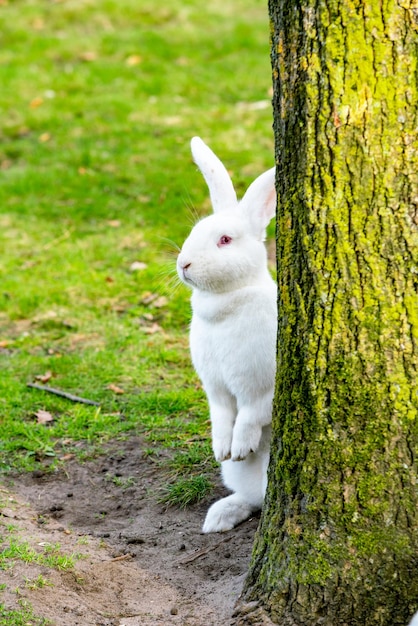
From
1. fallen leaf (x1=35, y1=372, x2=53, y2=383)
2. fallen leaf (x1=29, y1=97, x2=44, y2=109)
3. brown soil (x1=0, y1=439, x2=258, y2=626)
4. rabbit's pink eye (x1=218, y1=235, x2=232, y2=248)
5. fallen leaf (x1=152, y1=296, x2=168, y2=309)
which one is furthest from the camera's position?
fallen leaf (x1=29, y1=97, x2=44, y2=109)

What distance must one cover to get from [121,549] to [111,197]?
436 cm

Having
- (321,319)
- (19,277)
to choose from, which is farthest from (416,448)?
(19,277)

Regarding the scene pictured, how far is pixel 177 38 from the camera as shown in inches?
428

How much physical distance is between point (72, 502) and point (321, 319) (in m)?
1.99

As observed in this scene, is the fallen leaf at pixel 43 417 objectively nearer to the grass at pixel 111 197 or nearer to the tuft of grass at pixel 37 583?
the grass at pixel 111 197

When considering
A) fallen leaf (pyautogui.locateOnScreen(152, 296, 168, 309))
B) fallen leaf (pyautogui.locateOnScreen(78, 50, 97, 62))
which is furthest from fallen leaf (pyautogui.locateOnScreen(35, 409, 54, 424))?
fallen leaf (pyautogui.locateOnScreen(78, 50, 97, 62))

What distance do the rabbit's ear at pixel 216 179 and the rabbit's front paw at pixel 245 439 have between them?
40.3 inches

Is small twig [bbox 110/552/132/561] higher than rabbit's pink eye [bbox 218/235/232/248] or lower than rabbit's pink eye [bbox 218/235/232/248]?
lower

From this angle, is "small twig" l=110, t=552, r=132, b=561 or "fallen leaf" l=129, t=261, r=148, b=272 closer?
"small twig" l=110, t=552, r=132, b=561

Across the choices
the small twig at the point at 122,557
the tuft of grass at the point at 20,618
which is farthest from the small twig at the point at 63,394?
the tuft of grass at the point at 20,618

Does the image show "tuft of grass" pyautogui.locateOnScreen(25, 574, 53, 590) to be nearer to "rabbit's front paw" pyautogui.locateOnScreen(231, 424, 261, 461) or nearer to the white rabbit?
the white rabbit

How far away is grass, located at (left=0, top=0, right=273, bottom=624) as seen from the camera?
521cm

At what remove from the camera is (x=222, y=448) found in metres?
4.08

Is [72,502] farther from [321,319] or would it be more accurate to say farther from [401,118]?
[401,118]
